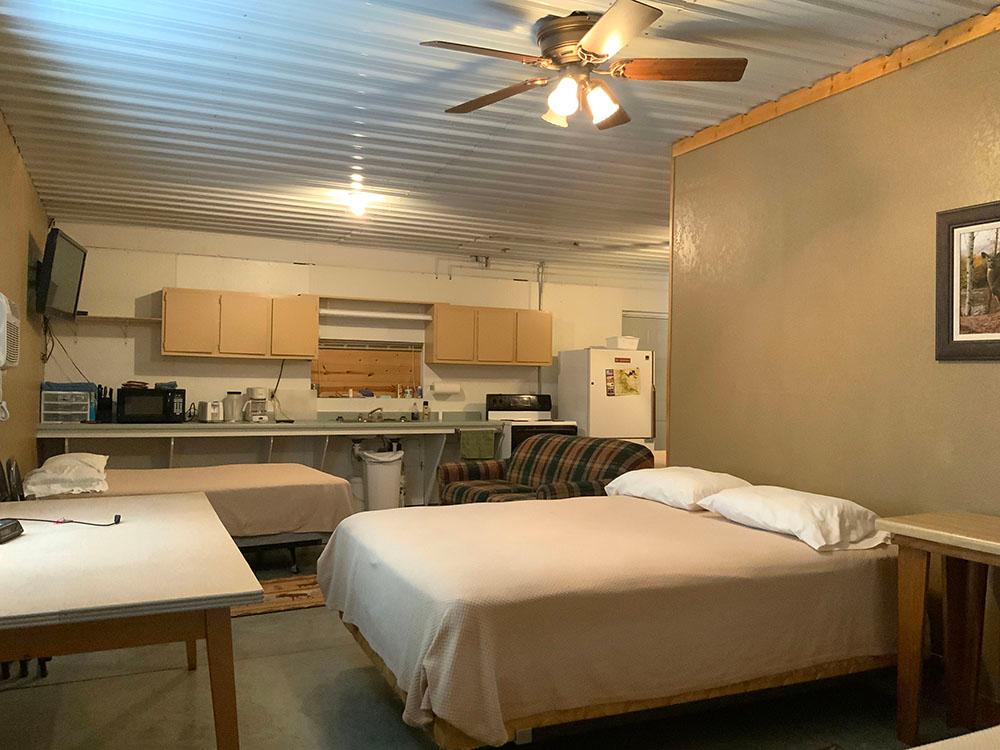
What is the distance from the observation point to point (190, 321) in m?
6.63

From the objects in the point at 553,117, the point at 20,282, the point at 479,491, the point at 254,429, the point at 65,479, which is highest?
the point at 553,117

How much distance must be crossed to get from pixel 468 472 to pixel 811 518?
11.1ft

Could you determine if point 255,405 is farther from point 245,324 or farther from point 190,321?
point 190,321

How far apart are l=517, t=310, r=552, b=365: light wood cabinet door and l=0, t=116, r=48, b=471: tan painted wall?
426 cm

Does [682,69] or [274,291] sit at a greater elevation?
[682,69]

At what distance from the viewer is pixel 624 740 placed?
2730mm

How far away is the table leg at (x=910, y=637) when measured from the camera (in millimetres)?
2695

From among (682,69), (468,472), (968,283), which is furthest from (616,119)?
(468,472)

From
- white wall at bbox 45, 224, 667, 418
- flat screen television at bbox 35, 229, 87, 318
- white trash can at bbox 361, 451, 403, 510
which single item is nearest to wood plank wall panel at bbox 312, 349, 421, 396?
white wall at bbox 45, 224, 667, 418

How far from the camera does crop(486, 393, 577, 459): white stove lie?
24.7 ft

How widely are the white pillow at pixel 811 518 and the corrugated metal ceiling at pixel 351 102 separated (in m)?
1.91

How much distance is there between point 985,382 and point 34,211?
592 centimetres

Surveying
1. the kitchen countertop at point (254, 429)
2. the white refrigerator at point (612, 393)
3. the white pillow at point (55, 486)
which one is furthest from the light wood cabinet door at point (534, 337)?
the white pillow at point (55, 486)

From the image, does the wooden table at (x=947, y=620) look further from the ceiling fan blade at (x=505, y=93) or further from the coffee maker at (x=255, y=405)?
the coffee maker at (x=255, y=405)
